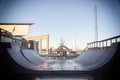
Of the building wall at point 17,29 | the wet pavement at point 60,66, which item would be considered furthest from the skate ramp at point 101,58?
the building wall at point 17,29

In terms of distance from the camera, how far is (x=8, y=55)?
8.77 meters

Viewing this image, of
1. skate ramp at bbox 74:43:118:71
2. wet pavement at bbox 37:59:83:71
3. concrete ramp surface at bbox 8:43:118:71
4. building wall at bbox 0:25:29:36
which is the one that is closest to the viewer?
skate ramp at bbox 74:43:118:71

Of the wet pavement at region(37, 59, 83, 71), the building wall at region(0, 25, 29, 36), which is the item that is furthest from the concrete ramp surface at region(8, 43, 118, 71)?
the building wall at region(0, 25, 29, 36)

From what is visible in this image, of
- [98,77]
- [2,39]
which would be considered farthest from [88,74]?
[2,39]

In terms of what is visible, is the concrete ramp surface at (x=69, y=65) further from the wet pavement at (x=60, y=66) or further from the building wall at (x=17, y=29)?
the building wall at (x=17, y=29)

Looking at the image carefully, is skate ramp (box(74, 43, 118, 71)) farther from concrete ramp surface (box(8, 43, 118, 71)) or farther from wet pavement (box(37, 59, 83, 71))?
wet pavement (box(37, 59, 83, 71))

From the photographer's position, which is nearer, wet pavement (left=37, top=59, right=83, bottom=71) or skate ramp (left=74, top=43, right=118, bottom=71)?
skate ramp (left=74, top=43, right=118, bottom=71)

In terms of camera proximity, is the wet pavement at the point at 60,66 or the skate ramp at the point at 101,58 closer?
the skate ramp at the point at 101,58

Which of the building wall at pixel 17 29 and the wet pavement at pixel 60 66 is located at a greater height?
the building wall at pixel 17 29

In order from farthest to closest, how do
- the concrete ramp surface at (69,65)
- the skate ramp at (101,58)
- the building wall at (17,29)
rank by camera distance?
the building wall at (17,29), the concrete ramp surface at (69,65), the skate ramp at (101,58)

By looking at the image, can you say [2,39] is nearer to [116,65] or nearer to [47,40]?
[116,65]

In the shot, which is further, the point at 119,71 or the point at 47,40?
the point at 47,40

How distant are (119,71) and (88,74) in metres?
1.37

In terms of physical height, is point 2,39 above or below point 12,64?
above
